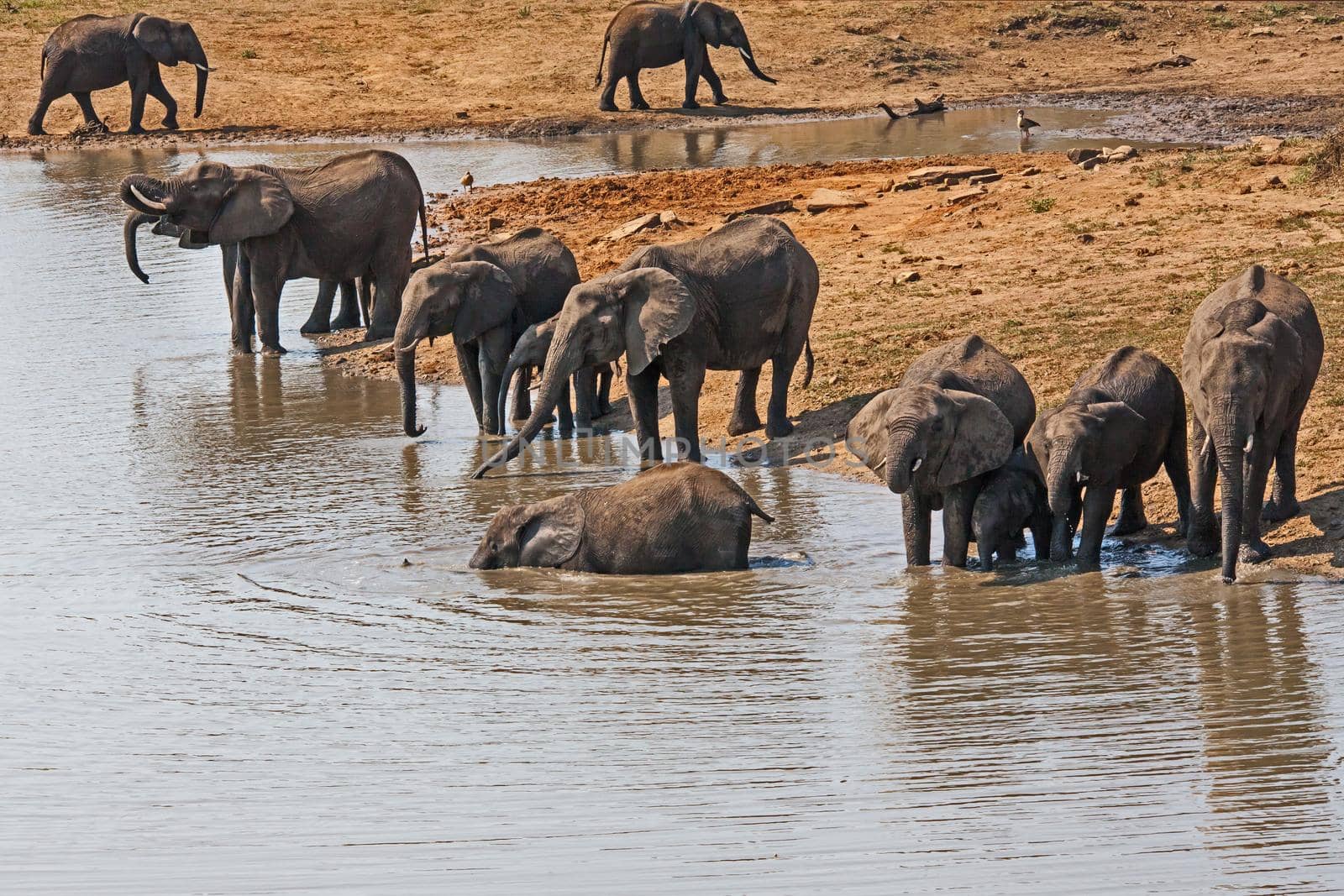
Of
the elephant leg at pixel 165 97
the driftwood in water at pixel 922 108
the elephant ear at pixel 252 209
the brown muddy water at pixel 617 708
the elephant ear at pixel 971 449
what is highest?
the elephant leg at pixel 165 97

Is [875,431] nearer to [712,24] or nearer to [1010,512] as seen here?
[1010,512]

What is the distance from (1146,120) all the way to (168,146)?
16.2 meters

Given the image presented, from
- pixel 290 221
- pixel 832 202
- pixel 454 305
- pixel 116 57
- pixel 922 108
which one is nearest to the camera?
pixel 454 305

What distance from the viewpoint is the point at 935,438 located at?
912cm

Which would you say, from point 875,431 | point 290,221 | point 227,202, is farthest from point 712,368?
point 227,202

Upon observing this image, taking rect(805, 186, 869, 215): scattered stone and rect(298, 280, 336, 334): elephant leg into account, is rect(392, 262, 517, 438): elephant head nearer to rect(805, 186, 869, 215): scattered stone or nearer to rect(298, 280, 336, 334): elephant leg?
rect(298, 280, 336, 334): elephant leg

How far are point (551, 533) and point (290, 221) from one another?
24.5 feet

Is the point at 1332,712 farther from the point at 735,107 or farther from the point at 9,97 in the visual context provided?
the point at 9,97

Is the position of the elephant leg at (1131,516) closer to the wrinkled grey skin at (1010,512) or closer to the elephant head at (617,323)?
the wrinkled grey skin at (1010,512)

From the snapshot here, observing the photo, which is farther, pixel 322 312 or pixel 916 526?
pixel 322 312

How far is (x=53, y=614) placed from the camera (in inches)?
382

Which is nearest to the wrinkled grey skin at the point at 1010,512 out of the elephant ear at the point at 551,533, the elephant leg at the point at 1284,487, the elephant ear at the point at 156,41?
the elephant leg at the point at 1284,487

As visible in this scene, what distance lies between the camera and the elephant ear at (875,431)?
30.6ft

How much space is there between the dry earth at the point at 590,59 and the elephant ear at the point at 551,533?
892 inches
